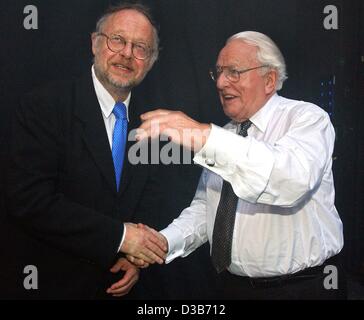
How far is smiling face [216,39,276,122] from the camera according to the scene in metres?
1.61

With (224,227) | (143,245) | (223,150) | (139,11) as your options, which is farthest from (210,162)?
(139,11)

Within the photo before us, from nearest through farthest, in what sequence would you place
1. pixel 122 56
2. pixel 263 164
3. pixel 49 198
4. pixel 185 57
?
pixel 263 164 < pixel 49 198 < pixel 122 56 < pixel 185 57

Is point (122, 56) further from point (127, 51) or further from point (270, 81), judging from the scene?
point (270, 81)

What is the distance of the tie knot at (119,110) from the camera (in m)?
1.65

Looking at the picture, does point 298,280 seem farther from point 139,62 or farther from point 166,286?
point 139,62

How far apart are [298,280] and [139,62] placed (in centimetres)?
93

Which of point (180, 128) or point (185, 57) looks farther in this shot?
point (185, 57)

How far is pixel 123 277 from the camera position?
1.62 metres

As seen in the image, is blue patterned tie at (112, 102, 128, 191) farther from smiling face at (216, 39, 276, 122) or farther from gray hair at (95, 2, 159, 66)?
smiling face at (216, 39, 276, 122)

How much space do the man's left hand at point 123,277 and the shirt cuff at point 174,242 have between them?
0.14 meters

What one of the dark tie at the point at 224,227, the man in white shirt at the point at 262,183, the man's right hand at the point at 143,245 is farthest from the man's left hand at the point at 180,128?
the man's right hand at the point at 143,245

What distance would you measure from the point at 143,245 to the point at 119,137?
1.32ft
